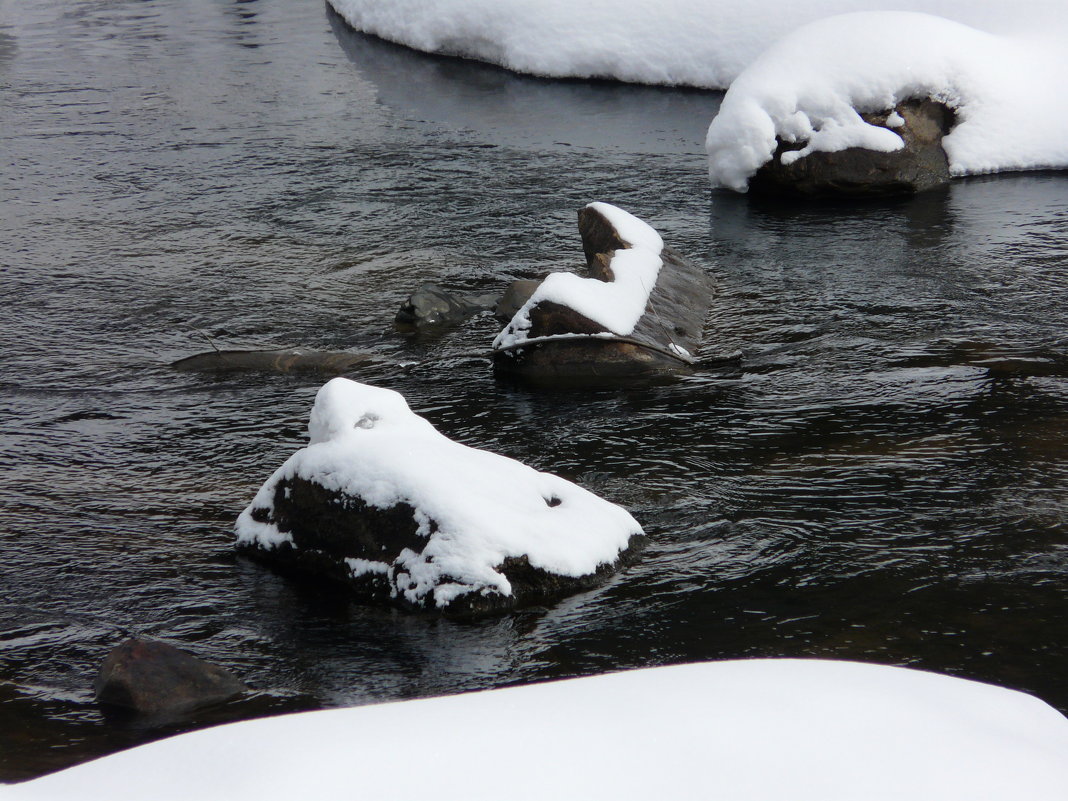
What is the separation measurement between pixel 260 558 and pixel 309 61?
13.8 m

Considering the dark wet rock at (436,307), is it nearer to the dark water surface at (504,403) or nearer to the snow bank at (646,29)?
the dark water surface at (504,403)

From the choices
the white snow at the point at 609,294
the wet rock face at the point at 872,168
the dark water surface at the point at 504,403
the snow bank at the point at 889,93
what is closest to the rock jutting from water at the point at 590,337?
the white snow at the point at 609,294

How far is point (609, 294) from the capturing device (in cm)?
754

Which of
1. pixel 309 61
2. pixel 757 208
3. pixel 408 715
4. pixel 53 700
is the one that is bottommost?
pixel 53 700

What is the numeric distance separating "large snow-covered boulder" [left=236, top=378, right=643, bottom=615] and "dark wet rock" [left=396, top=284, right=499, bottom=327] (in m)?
2.83

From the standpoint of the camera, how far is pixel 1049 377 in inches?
266

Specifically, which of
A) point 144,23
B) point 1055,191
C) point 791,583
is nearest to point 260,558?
point 791,583

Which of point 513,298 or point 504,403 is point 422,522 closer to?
point 504,403

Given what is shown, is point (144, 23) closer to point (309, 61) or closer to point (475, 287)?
point (309, 61)

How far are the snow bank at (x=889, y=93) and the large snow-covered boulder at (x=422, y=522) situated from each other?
22.1 feet

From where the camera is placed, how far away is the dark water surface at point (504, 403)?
4453mm

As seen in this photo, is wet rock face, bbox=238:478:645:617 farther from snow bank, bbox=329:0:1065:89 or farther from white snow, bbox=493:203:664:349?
snow bank, bbox=329:0:1065:89

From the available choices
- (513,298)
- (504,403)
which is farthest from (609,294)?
(504,403)

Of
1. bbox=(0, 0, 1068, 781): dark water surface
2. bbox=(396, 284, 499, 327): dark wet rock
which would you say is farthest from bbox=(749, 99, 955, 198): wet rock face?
bbox=(396, 284, 499, 327): dark wet rock
